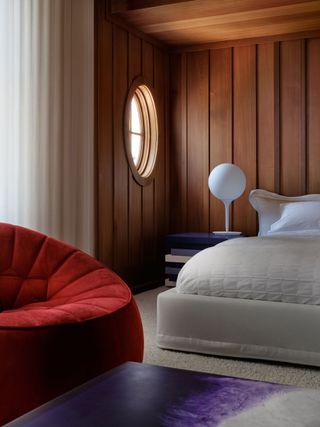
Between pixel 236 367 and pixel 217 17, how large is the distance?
2789mm

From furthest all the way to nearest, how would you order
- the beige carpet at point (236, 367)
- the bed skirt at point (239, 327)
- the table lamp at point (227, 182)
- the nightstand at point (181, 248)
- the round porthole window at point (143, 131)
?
1. the round porthole window at point (143, 131)
2. the table lamp at point (227, 182)
3. the nightstand at point (181, 248)
4. the bed skirt at point (239, 327)
5. the beige carpet at point (236, 367)

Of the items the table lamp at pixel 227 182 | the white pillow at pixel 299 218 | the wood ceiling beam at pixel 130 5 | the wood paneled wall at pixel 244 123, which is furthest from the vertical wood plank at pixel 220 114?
the wood ceiling beam at pixel 130 5

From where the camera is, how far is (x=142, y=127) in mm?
4855

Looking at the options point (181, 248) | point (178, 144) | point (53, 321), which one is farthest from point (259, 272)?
point (178, 144)

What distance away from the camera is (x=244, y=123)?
4855 millimetres

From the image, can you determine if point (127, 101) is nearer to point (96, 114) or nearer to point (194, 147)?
point (96, 114)

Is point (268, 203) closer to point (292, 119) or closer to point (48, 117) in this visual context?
point (292, 119)

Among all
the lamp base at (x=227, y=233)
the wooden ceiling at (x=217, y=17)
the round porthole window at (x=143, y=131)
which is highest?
the wooden ceiling at (x=217, y=17)

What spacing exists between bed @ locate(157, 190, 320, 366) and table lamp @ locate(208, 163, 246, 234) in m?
1.60

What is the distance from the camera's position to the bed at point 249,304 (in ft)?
8.16

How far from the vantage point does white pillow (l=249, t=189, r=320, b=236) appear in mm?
4344

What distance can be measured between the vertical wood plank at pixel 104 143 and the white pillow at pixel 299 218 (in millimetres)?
1234

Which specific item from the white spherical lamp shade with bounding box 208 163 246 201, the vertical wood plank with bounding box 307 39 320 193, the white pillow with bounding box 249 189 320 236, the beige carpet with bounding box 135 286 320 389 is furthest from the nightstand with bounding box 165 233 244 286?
the beige carpet with bounding box 135 286 320 389

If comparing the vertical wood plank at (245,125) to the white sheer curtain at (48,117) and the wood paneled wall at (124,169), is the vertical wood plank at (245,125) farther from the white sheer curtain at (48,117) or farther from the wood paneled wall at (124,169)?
the white sheer curtain at (48,117)
